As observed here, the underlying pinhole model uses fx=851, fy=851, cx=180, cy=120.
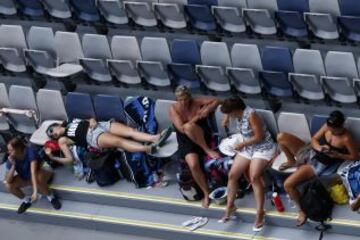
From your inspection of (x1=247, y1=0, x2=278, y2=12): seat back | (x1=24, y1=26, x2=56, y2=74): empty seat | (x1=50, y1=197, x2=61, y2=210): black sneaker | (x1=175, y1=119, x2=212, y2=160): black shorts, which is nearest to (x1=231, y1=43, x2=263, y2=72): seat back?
(x1=247, y1=0, x2=278, y2=12): seat back

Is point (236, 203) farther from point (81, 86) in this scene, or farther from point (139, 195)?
point (81, 86)

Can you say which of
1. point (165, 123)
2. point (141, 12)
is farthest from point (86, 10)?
point (165, 123)

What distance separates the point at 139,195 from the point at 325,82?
1.98 m

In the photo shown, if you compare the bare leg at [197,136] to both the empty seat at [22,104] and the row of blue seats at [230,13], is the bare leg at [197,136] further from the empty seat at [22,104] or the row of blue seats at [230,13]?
the empty seat at [22,104]

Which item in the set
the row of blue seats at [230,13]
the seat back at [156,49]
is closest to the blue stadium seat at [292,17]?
the row of blue seats at [230,13]

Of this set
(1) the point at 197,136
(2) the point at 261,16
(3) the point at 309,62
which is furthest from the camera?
(2) the point at 261,16

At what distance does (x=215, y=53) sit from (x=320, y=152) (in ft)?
5.56

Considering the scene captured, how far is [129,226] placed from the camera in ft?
25.3

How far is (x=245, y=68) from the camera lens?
798 centimetres

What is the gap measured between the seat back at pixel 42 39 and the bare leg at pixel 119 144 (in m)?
1.54

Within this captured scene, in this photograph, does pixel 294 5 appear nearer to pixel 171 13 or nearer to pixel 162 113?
pixel 171 13

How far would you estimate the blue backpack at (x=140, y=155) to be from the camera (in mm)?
7828

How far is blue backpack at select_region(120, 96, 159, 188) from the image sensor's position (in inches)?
308

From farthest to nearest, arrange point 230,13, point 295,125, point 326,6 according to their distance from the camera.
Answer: point 230,13 < point 326,6 < point 295,125
